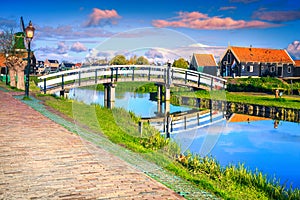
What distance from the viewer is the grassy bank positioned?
6.20 m

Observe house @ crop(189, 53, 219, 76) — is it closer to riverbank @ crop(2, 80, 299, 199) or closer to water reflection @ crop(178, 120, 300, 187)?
water reflection @ crop(178, 120, 300, 187)

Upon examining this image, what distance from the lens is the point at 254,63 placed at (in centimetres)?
4241

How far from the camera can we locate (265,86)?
3197 cm

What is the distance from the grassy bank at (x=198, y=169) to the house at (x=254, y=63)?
33957 millimetres

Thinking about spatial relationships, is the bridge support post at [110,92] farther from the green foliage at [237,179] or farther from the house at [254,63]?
the house at [254,63]

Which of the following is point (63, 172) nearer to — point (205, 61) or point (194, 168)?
point (194, 168)

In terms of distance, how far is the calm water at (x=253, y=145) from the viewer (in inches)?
313

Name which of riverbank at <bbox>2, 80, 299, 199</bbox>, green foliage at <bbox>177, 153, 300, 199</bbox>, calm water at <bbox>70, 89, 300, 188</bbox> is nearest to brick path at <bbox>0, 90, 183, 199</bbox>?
riverbank at <bbox>2, 80, 299, 199</bbox>

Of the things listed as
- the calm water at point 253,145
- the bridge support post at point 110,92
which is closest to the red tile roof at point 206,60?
the calm water at point 253,145

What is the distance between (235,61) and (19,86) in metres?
26.1

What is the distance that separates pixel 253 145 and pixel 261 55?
33.9 metres

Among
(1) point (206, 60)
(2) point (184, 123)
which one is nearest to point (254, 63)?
(2) point (184, 123)

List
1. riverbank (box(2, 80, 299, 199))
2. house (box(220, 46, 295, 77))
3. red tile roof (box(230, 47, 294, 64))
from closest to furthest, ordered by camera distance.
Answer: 1. riverbank (box(2, 80, 299, 199))
2. house (box(220, 46, 295, 77))
3. red tile roof (box(230, 47, 294, 64))

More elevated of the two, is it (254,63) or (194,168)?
(254,63)
